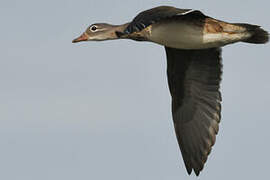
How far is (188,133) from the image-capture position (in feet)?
49.4

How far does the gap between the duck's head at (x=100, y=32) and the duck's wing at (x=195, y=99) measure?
1180 mm

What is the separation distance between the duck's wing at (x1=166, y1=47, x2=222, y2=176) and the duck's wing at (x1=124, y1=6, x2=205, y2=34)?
6.21 feet

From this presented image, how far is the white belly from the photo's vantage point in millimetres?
13312

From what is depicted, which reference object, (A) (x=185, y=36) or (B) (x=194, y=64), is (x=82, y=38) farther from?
(B) (x=194, y=64)

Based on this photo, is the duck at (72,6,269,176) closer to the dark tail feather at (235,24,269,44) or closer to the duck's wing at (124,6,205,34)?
the dark tail feather at (235,24,269,44)

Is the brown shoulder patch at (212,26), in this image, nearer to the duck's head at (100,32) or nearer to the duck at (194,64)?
the duck at (194,64)

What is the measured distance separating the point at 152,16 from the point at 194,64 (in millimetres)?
3116

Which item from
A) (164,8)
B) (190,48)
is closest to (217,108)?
(190,48)

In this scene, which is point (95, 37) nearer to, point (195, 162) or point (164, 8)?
point (164, 8)

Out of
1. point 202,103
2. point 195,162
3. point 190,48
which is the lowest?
point 195,162

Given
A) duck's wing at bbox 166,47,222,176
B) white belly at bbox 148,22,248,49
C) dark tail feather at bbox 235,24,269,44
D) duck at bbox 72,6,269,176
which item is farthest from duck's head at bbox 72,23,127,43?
dark tail feather at bbox 235,24,269,44

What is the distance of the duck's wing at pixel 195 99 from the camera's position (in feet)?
48.3

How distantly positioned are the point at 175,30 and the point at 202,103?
212 cm

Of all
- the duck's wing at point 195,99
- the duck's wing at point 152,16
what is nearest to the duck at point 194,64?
the duck's wing at point 195,99
